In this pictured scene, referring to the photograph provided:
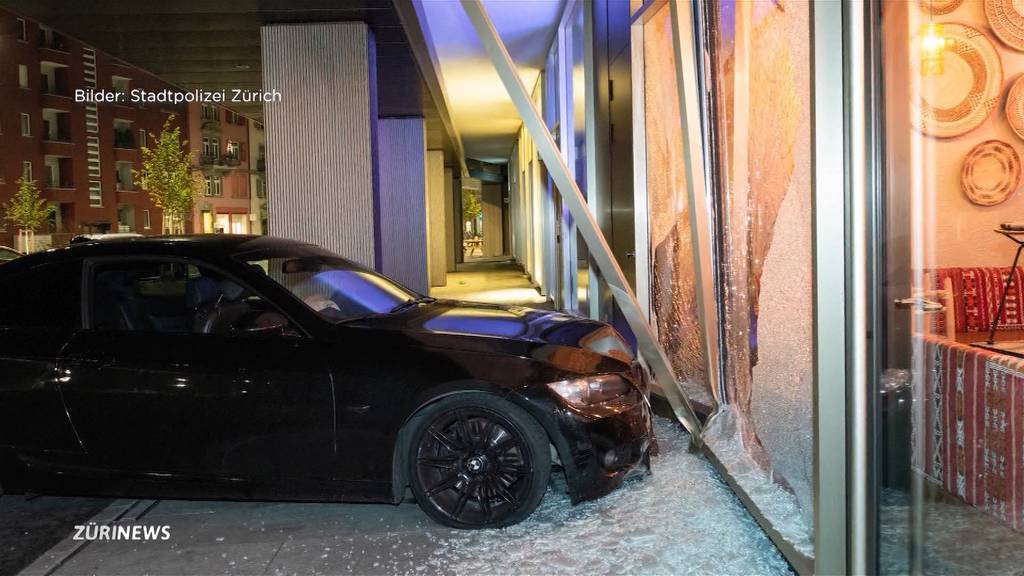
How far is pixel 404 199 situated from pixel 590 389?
1452cm

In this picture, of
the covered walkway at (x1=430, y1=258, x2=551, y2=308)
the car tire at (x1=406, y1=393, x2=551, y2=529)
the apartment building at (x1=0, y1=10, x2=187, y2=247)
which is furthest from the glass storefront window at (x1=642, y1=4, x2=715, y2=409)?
the apartment building at (x1=0, y1=10, x2=187, y2=247)

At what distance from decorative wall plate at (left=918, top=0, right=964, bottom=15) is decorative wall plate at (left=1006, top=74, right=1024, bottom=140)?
31.5 inches

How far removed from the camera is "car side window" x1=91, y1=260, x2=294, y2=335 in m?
4.78

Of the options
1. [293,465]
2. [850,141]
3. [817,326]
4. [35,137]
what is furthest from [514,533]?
[35,137]

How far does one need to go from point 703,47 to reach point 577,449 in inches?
106

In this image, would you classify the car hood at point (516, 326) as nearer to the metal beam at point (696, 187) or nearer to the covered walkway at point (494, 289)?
the metal beam at point (696, 187)

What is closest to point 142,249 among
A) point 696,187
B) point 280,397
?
point 280,397

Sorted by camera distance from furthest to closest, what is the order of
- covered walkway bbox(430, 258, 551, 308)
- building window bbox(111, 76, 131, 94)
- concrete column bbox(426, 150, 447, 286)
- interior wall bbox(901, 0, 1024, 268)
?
building window bbox(111, 76, 131, 94) → concrete column bbox(426, 150, 447, 286) → covered walkway bbox(430, 258, 551, 308) → interior wall bbox(901, 0, 1024, 268)

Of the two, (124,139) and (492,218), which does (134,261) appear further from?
(124,139)

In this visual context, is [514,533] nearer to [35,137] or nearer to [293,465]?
[293,465]

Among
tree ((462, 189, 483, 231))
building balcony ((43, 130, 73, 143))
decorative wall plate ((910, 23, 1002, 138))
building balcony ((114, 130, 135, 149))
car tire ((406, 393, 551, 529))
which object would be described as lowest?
car tire ((406, 393, 551, 529))

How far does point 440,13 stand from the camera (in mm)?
11328

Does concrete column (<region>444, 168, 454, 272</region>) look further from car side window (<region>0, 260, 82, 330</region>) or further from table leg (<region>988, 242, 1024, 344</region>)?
table leg (<region>988, 242, 1024, 344</region>)

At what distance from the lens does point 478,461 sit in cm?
442
